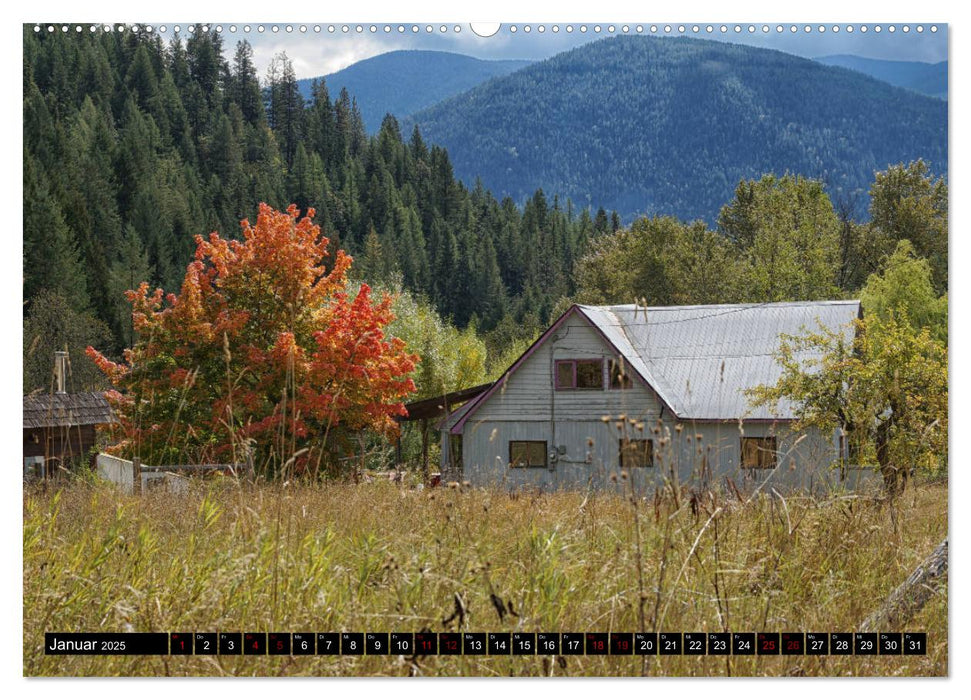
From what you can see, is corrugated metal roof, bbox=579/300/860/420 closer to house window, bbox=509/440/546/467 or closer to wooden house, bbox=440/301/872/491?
wooden house, bbox=440/301/872/491

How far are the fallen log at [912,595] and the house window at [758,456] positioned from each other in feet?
3.07

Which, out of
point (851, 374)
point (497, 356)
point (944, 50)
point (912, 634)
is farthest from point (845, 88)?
point (497, 356)

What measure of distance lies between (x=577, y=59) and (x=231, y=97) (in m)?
3.46

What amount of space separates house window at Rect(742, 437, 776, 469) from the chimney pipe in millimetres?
3633

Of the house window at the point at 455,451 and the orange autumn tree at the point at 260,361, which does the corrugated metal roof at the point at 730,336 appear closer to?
the house window at the point at 455,451

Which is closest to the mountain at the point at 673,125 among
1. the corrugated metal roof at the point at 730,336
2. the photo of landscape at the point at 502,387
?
the photo of landscape at the point at 502,387

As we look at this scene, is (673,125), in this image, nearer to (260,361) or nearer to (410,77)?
(410,77)

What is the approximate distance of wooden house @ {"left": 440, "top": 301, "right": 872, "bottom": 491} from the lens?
459 centimetres

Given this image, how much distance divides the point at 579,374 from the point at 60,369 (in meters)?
11.9

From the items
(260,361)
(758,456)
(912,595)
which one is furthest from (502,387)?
(260,361)

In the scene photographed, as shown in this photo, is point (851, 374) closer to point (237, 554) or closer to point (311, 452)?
point (311, 452)

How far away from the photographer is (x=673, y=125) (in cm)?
727

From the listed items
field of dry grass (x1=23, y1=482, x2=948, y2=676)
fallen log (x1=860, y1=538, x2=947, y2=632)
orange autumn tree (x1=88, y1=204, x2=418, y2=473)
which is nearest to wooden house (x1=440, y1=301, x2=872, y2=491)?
field of dry grass (x1=23, y1=482, x2=948, y2=676)

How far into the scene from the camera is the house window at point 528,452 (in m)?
13.2
